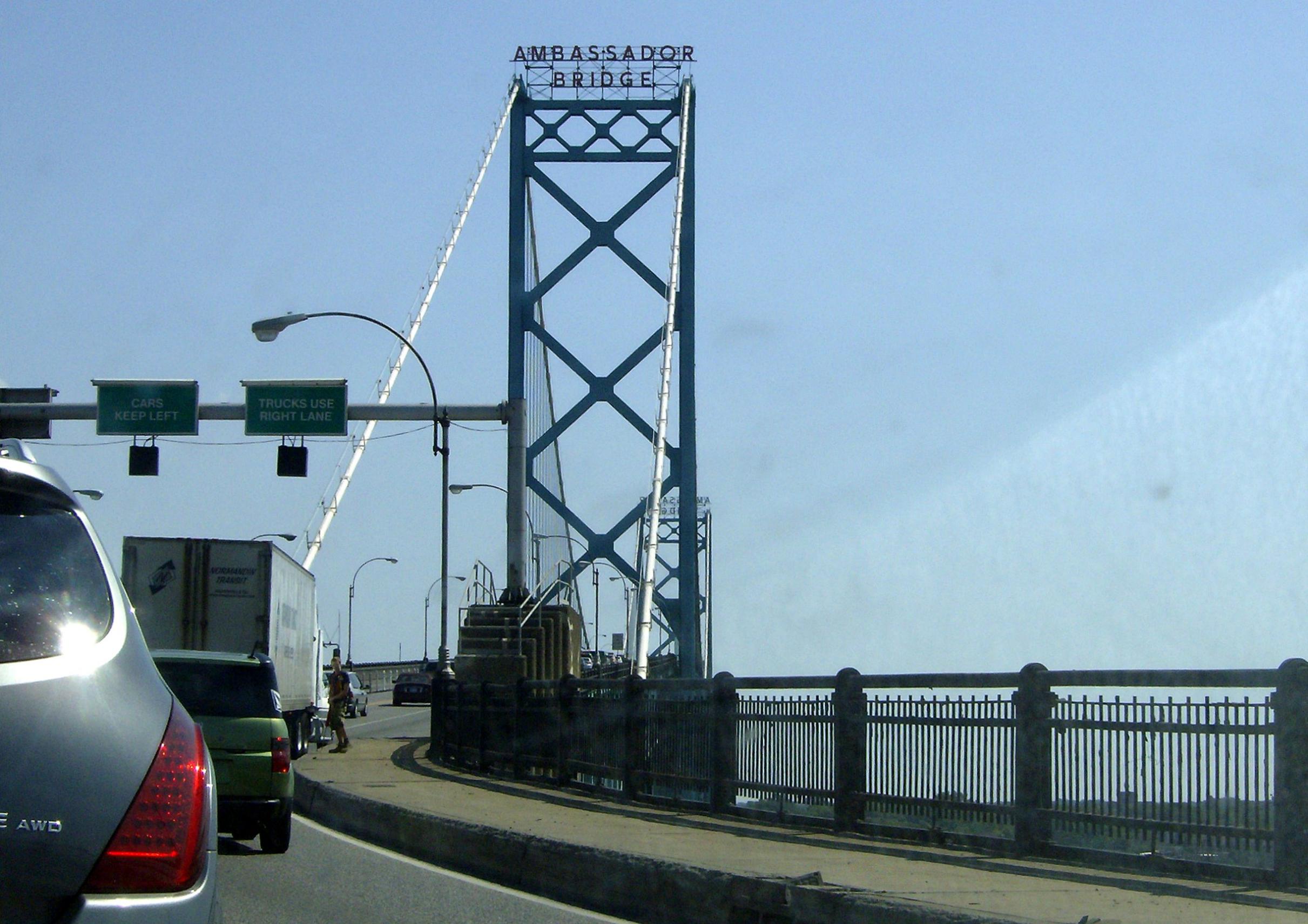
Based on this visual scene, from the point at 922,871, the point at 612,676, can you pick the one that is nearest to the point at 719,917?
the point at 922,871

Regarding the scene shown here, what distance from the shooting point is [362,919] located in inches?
348

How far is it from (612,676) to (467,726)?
1591 centimetres

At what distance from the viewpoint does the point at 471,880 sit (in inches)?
425

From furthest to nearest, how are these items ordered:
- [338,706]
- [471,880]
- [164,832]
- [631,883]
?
[338,706] < [471,880] < [631,883] < [164,832]

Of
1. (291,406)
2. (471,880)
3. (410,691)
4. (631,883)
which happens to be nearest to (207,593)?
(291,406)

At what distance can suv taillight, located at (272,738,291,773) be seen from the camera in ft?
39.3

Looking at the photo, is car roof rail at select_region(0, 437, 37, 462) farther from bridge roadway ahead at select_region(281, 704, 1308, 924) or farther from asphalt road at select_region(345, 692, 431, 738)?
asphalt road at select_region(345, 692, 431, 738)

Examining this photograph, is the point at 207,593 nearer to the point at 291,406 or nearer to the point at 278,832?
the point at 291,406

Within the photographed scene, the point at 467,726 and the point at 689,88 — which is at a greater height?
the point at 689,88

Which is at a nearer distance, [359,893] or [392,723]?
[359,893]

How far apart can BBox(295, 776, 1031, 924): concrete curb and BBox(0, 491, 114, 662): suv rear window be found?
15.2 feet

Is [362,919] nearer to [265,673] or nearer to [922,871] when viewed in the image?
[922,871]

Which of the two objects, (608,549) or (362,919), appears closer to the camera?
(362,919)

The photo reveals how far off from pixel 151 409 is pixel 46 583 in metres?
30.7
